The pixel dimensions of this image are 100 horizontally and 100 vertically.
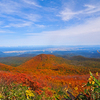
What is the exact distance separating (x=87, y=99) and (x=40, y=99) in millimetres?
1731

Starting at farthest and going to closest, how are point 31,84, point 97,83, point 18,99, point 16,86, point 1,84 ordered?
point 31,84
point 16,86
point 1,84
point 18,99
point 97,83

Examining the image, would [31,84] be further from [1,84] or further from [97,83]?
[97,83]

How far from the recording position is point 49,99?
2941 mm

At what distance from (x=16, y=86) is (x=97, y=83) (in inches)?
109

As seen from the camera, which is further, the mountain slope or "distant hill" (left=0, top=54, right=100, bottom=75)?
the mountain slope

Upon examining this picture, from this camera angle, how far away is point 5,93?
8.12 ft

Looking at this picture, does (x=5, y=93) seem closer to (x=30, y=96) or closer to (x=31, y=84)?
(x=30, y=96)

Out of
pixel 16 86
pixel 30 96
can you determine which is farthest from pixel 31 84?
pixel 30 96

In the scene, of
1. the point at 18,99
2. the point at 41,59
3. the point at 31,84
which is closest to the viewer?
the point at 18,99

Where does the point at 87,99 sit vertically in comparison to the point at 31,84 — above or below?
above

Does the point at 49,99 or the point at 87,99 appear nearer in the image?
the point at 87,99

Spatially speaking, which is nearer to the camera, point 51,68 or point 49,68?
point 51,68

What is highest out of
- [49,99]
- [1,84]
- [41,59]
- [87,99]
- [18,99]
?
[87,99]

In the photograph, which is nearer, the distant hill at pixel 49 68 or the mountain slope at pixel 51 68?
the distant hill at pixel 49 68
